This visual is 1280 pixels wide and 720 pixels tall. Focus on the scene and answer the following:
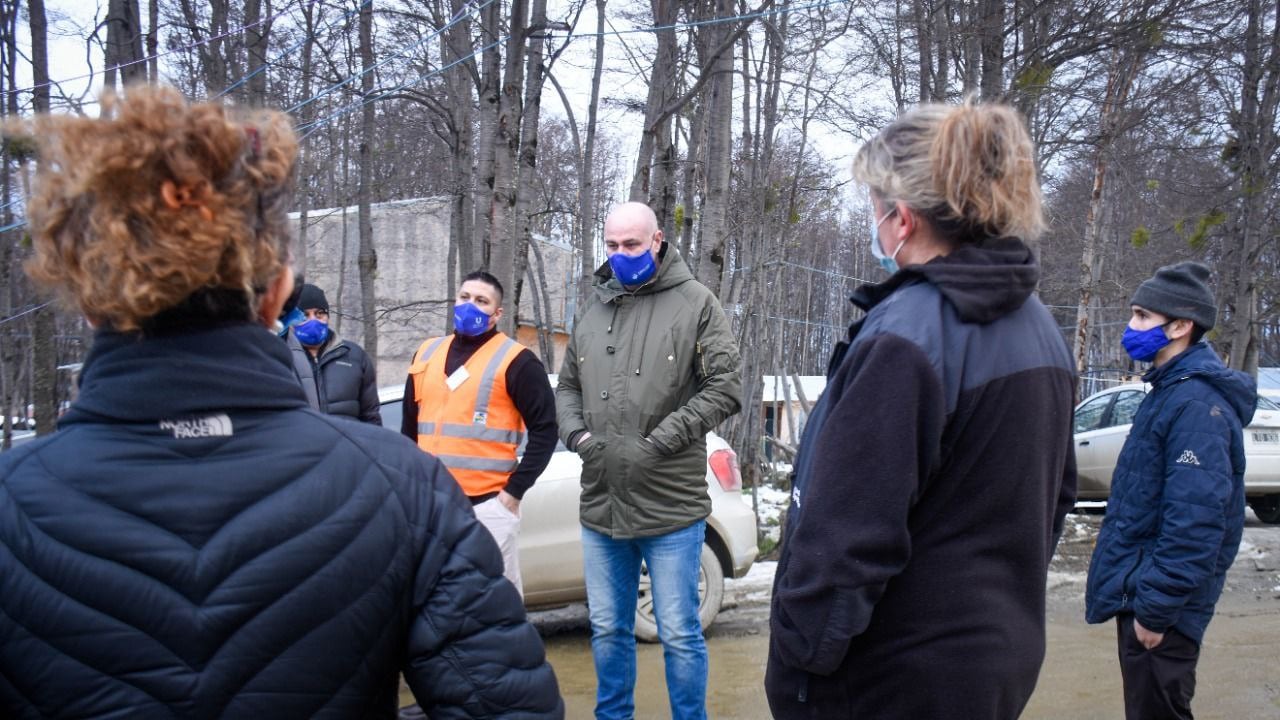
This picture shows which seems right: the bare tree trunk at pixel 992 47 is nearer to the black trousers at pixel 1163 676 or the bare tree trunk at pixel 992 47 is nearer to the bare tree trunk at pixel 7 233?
the black trousers at pixel 1163 676

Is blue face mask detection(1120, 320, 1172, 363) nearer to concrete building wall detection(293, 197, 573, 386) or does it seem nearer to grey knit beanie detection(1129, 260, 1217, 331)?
grey knit beanie detection(1129, 260, 1217, 331)

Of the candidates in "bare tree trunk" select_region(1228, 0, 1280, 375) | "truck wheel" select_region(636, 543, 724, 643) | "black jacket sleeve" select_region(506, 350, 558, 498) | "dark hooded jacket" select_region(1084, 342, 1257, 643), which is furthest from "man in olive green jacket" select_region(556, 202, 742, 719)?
"bare tree trunk" select_region(1228, 0, 1280, 375)

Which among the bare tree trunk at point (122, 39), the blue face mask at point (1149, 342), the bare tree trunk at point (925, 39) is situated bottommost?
the blue face mask at point (1149, 342)

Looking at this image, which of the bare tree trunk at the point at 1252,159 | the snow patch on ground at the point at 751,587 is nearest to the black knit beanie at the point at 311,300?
the snow patch on ground at the point at 751,587

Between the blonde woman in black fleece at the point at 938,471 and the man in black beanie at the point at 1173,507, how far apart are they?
60.0 inches

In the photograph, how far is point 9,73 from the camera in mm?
9359

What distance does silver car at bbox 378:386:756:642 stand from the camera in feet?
19.9

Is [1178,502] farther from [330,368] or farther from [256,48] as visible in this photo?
[256,48]

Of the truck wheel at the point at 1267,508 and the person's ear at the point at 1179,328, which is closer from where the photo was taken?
the person's ear at the point at 1179,328

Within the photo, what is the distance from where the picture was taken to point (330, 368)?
5320mm

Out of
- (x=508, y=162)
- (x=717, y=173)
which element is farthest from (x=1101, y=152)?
(x=508, y=162)

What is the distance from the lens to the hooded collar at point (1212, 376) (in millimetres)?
3506

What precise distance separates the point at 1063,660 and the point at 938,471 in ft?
15.9

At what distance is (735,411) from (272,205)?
2.84m
